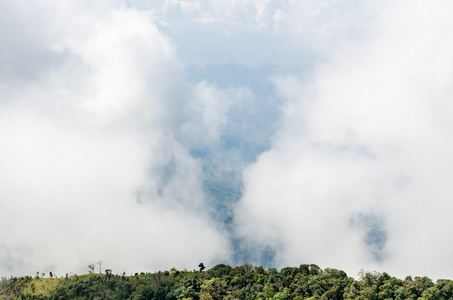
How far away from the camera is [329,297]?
8438 cm

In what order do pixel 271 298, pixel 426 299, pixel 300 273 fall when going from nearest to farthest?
1. pixel 426 299
2. pixel 271 298
3. pixel 300 273

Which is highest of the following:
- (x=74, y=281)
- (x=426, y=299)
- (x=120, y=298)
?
(x=74, y=281)

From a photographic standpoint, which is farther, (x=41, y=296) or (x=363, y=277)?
(x=41, y=296)

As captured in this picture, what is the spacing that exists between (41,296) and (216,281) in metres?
56.4

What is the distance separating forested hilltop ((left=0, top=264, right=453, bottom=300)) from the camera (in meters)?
81.0

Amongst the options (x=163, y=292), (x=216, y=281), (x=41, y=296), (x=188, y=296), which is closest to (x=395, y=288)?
(x=216, y=281)

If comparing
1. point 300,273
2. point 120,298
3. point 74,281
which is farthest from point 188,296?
point 74,281

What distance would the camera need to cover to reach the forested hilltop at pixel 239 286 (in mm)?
80994

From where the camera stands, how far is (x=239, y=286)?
100125mm

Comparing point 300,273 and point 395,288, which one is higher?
point 300,273

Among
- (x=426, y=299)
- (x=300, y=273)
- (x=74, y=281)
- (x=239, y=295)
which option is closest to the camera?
(x=426, y=299)

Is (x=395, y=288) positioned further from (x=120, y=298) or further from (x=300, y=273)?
(x=120, y=298)

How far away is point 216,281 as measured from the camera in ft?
324

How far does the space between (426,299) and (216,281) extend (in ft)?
176
